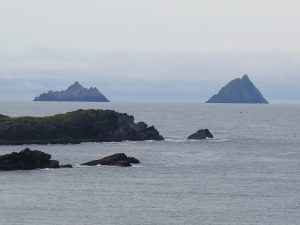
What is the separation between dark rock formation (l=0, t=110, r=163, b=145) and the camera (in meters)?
161

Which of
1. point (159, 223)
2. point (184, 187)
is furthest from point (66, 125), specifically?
point (159, 223)

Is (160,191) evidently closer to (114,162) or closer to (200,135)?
(114,162)

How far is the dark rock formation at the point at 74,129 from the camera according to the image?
529 ft

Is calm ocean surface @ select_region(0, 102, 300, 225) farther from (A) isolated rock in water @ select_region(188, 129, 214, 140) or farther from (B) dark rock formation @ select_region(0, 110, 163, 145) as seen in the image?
(A) isolated rock in water @ select_region(188, 129, 214, 140)

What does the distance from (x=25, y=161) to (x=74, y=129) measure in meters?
57.7

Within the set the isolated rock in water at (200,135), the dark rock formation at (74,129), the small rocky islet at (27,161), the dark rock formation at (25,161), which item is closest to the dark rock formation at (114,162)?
the small rocky islet at (27,161)

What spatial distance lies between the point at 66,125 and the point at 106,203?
283 feet

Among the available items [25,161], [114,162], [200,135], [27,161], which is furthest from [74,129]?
[25,161]

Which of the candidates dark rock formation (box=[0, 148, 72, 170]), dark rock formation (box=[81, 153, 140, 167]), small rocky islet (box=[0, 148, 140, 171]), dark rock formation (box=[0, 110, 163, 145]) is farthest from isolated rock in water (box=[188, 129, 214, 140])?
dark rock formation (box=[0, 148, 72, 170])

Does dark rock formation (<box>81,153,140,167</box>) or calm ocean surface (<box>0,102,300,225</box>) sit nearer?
calm ocean surface (<box>0,102,300,225</box>)

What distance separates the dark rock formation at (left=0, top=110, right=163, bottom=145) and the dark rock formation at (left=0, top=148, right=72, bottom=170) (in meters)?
43.1

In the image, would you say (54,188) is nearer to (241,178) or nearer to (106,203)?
(106,203)

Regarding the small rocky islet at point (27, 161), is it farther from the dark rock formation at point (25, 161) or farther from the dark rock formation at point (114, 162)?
the dark rock formation at point (114, 162)

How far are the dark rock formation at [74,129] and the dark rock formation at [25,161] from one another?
43.1m
